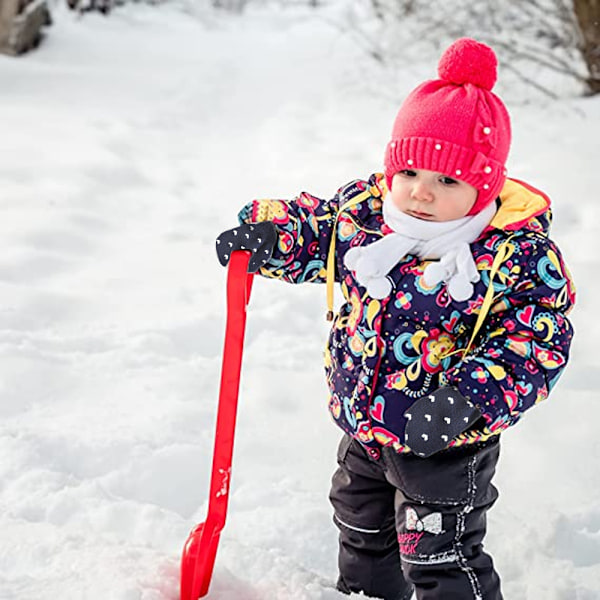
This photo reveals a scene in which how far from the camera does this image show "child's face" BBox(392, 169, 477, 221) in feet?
5.38

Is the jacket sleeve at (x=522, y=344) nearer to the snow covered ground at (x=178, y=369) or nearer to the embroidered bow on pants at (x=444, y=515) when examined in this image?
the embroidered bow on pants at (x=444, y=515)

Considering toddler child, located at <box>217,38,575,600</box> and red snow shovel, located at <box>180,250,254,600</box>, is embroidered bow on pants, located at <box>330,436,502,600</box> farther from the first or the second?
red snow shovel, located at <box>180,250,254,600</box>

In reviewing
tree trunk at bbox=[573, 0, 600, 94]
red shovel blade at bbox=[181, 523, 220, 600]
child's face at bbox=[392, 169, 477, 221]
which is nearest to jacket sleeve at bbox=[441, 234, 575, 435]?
child's face at bbox=[392, 169, 477, 221]

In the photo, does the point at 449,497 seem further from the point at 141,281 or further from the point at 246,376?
the point at 141,281

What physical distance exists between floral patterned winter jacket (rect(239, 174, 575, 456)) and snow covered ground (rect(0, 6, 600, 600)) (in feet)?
1.51

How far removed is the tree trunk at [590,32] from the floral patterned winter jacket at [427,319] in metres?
4.63

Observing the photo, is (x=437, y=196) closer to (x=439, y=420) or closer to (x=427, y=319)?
(x=427, y=319)

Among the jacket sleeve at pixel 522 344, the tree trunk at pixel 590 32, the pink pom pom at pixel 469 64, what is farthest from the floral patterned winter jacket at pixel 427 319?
the tree trunk at pixel 590 32

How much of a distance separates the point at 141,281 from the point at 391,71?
495 centimetres

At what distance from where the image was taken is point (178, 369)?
3.01 metres

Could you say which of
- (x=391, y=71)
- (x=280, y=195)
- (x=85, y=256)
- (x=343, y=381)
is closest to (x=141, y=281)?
(x=85, y=256)

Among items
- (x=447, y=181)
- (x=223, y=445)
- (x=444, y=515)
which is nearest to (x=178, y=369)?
(x=223, y=445)

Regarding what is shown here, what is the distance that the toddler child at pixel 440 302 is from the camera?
1577 mm

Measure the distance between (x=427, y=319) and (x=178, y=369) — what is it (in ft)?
4.97
